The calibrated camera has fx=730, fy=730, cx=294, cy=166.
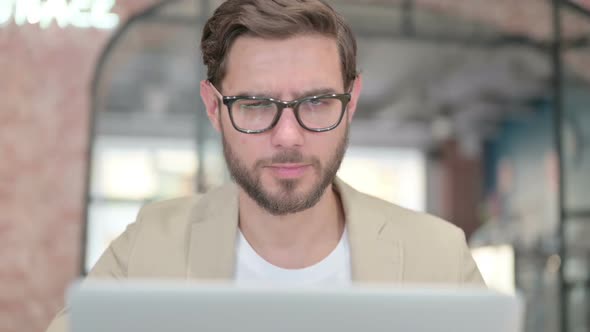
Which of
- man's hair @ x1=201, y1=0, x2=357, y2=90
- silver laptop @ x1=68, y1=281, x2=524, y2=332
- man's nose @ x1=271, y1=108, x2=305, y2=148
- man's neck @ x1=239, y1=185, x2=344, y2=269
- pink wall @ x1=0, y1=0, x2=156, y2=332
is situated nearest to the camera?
silver laptop @ x1=68, y1=281, x2=524, y2=332

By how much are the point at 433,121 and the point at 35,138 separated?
316cm

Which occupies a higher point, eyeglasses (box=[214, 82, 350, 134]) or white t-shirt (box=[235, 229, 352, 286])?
eyeglasses (box=[214, 82, 350, 134])

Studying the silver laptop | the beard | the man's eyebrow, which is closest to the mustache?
the beard

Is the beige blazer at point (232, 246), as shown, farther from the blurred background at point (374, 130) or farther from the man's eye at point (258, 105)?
the blurred background at point (374, 130)

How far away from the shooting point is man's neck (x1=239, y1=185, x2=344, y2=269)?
5.19 ft

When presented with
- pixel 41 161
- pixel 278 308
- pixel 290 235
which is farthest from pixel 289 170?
pixel 41 161

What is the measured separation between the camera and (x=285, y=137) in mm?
1371

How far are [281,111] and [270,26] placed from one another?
0.66 feet

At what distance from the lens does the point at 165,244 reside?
5.24ft

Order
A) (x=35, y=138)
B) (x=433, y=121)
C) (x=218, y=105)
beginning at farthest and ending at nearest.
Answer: (x=433, y=121) → (x=35, y=138) → (x=218, y=105)

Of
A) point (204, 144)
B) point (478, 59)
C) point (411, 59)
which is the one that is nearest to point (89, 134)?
point (204, 144)

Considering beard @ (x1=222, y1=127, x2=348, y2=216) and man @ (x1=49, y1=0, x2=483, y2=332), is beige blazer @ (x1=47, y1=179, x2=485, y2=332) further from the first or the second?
beard @ (x1=222, y1=127, x2=348, y2=216)

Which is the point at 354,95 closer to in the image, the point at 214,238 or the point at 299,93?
the point at 299,93

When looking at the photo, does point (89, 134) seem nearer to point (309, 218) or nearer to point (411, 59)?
point (411, 59)
